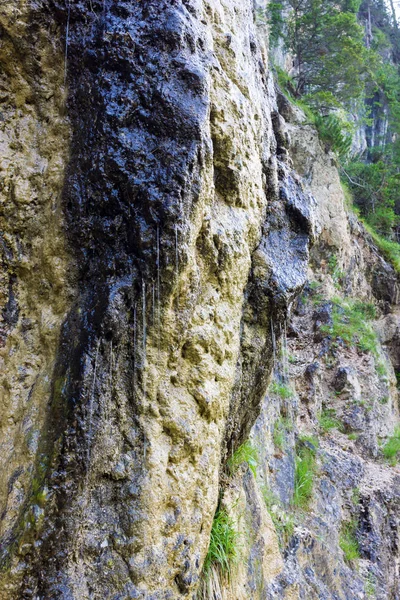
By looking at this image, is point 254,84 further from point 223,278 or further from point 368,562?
point 368,562

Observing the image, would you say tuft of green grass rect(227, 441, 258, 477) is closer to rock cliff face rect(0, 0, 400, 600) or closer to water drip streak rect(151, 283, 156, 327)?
rock cliff face rect(0, 0, 400, 600)

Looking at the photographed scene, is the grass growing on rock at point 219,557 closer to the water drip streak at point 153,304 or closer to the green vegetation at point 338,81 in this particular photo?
the water drip streak at point 153,304

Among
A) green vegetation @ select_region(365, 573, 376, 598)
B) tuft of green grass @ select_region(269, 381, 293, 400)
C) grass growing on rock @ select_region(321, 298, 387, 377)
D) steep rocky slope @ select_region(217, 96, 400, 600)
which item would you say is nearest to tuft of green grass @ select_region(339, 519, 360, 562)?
Answer: steep rocky slope @ select_region(217, 96, 400, 600)

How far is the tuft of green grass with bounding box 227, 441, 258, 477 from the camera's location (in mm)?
4262

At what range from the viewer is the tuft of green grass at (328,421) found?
311 inches

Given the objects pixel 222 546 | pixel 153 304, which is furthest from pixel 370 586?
pixel 153 304

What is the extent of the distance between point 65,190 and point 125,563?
2.29 metres

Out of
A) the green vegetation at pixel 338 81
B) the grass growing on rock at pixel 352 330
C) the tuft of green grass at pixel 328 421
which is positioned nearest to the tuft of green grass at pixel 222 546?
the tuft of green grass at pixel 328 421

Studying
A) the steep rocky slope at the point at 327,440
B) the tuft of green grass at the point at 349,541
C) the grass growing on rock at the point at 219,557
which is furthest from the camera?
the tuft of green grass at the point at 349,541

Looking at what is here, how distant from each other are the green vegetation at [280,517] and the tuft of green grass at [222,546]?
1.42 metres

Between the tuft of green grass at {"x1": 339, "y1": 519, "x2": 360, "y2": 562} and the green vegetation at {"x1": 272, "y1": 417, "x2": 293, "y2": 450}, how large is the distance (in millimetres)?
1457

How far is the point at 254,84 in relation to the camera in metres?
4.43

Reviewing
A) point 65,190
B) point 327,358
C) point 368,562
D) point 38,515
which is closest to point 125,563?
point 38,515

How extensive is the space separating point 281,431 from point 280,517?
1.27m
